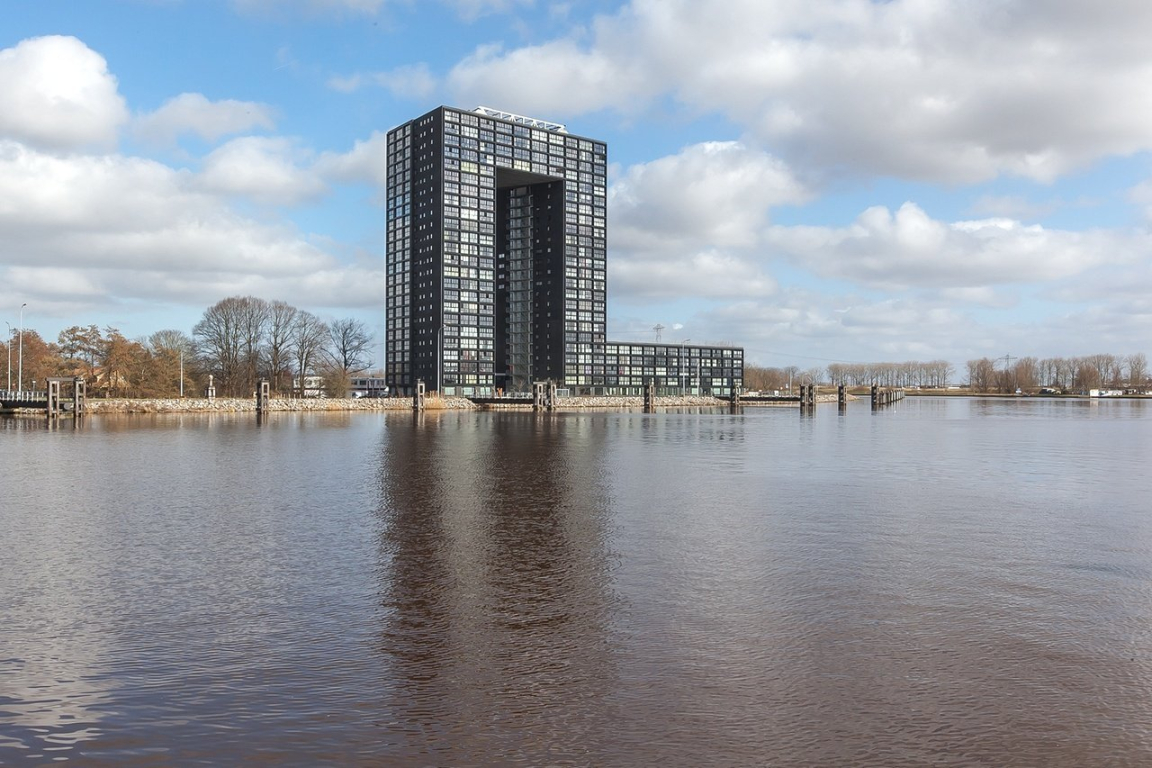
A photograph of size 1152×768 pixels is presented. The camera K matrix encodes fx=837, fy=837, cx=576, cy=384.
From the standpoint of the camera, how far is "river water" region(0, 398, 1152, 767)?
820 centimetres

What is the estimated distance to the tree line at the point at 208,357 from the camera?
111688mm

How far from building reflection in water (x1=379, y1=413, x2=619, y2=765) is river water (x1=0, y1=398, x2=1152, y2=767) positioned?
2.3 inches

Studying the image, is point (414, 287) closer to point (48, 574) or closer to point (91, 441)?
point (91, 441)

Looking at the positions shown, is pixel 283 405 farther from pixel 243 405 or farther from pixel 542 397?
pixel 542 397

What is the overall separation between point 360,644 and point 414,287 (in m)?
189

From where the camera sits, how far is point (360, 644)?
11.1 metres

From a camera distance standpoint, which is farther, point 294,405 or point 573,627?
point 294,405

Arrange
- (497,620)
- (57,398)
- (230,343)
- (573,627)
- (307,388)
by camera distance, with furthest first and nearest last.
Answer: (307,388)
(230,343)
(57,398)
(497,620)
(573,627)

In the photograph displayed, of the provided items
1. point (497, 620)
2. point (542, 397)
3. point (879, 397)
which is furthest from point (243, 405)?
point (497, 620)

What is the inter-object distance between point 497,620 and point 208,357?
134m

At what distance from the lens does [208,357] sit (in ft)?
438

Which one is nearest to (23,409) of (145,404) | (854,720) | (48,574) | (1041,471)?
(145,404)

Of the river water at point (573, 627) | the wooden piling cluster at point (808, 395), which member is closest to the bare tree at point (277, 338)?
the wooden piling cluster at point (808, 395)

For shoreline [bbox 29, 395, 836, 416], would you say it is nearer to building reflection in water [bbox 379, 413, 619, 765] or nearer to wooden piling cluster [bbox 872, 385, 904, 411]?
wooden piling cluster [bbox 872, 385, 904, 411]
